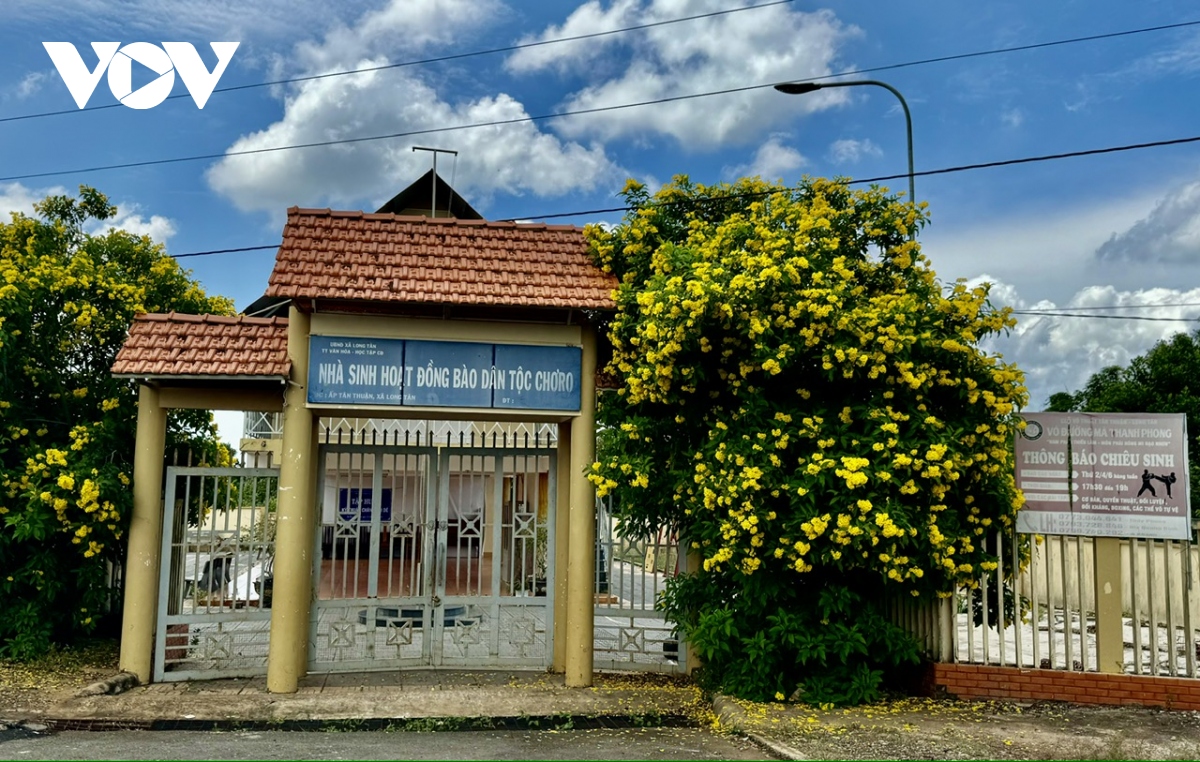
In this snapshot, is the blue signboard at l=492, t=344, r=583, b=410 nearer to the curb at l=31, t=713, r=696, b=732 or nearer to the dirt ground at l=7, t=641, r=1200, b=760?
the curb at l=31, t=713, r=696, b=732

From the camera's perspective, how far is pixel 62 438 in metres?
9.45

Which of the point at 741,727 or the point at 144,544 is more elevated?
the point at 144,544

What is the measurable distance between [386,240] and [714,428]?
389cm

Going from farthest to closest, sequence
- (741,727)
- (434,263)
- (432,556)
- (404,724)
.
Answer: (432,556)
(434,263)
(404,724)
(741,727)

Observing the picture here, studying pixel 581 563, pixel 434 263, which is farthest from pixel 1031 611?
pixel 434 263

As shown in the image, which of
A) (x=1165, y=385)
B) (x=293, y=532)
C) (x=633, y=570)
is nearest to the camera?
(x=293, y=532)

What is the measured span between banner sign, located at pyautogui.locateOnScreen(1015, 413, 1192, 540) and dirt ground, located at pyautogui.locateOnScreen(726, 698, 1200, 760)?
157cm

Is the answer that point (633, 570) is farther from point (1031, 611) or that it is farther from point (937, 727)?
point (1031, 611)

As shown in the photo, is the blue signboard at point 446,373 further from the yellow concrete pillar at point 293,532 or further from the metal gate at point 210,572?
the metal gate at point 210,572

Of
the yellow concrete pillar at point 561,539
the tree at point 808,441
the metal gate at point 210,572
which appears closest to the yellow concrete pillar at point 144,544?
the metal gate at point 210,572

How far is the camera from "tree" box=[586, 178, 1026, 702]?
7.40 meters

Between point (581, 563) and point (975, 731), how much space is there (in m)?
3.70

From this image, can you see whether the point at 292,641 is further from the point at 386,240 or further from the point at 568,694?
the point at 386,240

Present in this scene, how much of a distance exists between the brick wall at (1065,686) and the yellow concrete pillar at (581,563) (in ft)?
10.5
